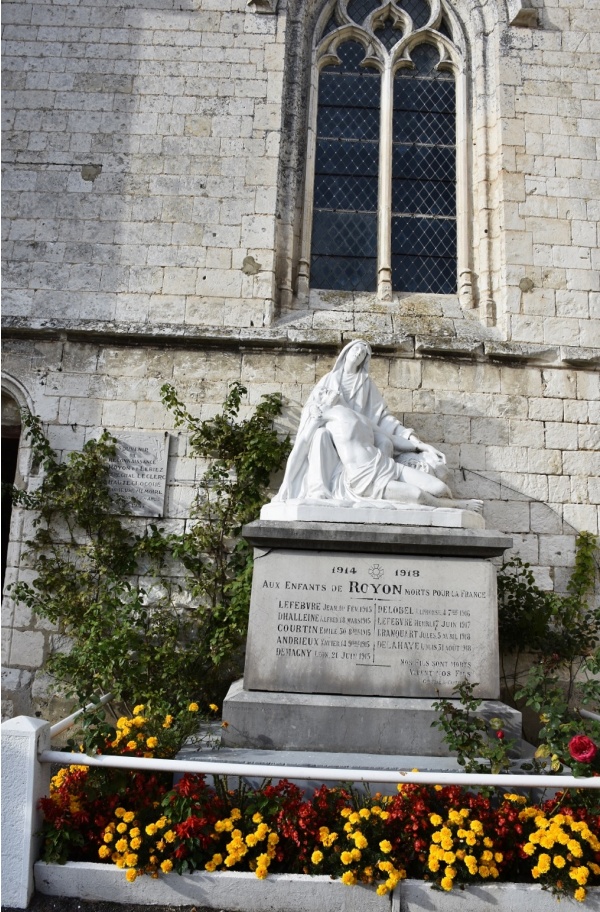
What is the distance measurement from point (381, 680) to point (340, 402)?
203cm

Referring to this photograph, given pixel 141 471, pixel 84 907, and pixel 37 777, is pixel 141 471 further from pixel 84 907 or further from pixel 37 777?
pixel 84 907

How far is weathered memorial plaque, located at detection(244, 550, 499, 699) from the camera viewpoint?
427 cm

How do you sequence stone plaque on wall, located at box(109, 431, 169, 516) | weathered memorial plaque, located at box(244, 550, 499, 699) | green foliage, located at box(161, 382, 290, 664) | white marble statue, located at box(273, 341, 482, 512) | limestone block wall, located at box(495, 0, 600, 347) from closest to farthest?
weathered memorial plaque, located at box(244, 550, 499, 699), white marble statue, located at box(273, 341, 482, 512), green foliage, located at box(161, 382, 290, 664), stone plaque on wall, located at box(109, 431, 169, 516), limestone block wall, located at box(495, 0, 600, 347)

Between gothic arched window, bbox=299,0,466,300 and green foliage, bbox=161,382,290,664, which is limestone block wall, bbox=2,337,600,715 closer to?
green foliage, bbox=161,382,290,664

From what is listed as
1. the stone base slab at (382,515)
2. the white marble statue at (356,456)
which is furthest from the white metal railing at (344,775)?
the white marble statue at (356,456)

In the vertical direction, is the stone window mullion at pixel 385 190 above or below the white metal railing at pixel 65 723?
above

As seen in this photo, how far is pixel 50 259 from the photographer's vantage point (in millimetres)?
6777

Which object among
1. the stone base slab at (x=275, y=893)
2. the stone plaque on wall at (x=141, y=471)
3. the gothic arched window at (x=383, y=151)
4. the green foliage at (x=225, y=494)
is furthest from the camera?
the gothic arched window at (x=383, y=151)

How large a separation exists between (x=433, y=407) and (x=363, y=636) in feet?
8.65

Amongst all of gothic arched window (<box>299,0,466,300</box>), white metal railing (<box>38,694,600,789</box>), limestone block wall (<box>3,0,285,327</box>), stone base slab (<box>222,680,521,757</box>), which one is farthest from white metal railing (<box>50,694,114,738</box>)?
gothic arched window (<box>299,0,466,300</box>)

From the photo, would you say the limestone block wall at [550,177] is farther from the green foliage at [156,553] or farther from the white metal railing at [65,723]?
the white metal railing at [65,723]

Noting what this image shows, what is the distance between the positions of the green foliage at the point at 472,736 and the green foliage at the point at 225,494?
201 centimetres

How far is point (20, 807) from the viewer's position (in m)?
3.11

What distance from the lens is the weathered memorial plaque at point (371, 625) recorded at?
168 inches
